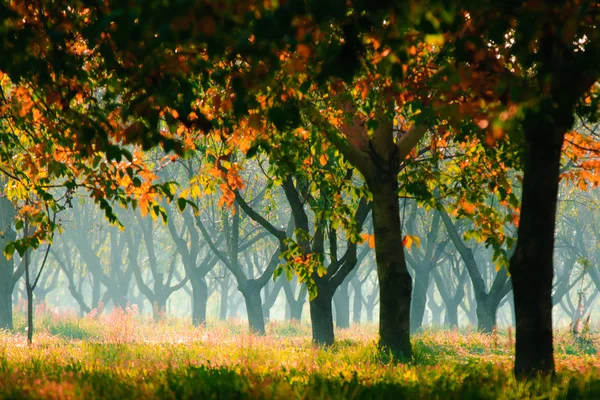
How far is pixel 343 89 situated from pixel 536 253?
7.67 feet

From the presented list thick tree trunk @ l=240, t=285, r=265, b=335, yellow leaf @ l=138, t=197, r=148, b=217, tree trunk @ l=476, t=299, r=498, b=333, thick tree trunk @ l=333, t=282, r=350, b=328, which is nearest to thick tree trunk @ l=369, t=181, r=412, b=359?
yellow leaf @ l=138, t=197, r=148, b=217

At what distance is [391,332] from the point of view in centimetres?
1095

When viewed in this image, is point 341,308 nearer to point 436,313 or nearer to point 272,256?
point 272,256

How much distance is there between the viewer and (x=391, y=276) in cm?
1091

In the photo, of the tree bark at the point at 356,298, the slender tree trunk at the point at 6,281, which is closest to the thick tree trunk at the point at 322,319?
the slender tree trunk at the point at 6,281

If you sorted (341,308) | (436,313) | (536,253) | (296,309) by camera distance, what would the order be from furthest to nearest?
(436,313) < (296,309) < (341,308) < (536,253)

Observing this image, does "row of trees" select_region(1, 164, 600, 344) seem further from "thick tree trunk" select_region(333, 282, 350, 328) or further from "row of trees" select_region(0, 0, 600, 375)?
"row of trees" select_region(0, 0, 600, 375)

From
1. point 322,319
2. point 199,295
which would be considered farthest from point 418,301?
point 322,319

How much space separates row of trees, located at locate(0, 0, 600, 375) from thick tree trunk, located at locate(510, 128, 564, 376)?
0.04ft

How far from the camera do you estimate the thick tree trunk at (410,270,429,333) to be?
29328 millimetres

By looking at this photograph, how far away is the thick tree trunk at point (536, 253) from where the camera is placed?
683cm

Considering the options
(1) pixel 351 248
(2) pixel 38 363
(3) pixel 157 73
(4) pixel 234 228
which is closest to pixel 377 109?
(3) pixel 157 73

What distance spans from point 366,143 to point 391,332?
9.24 ft

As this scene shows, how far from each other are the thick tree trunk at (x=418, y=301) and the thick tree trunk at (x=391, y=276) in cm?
1761
